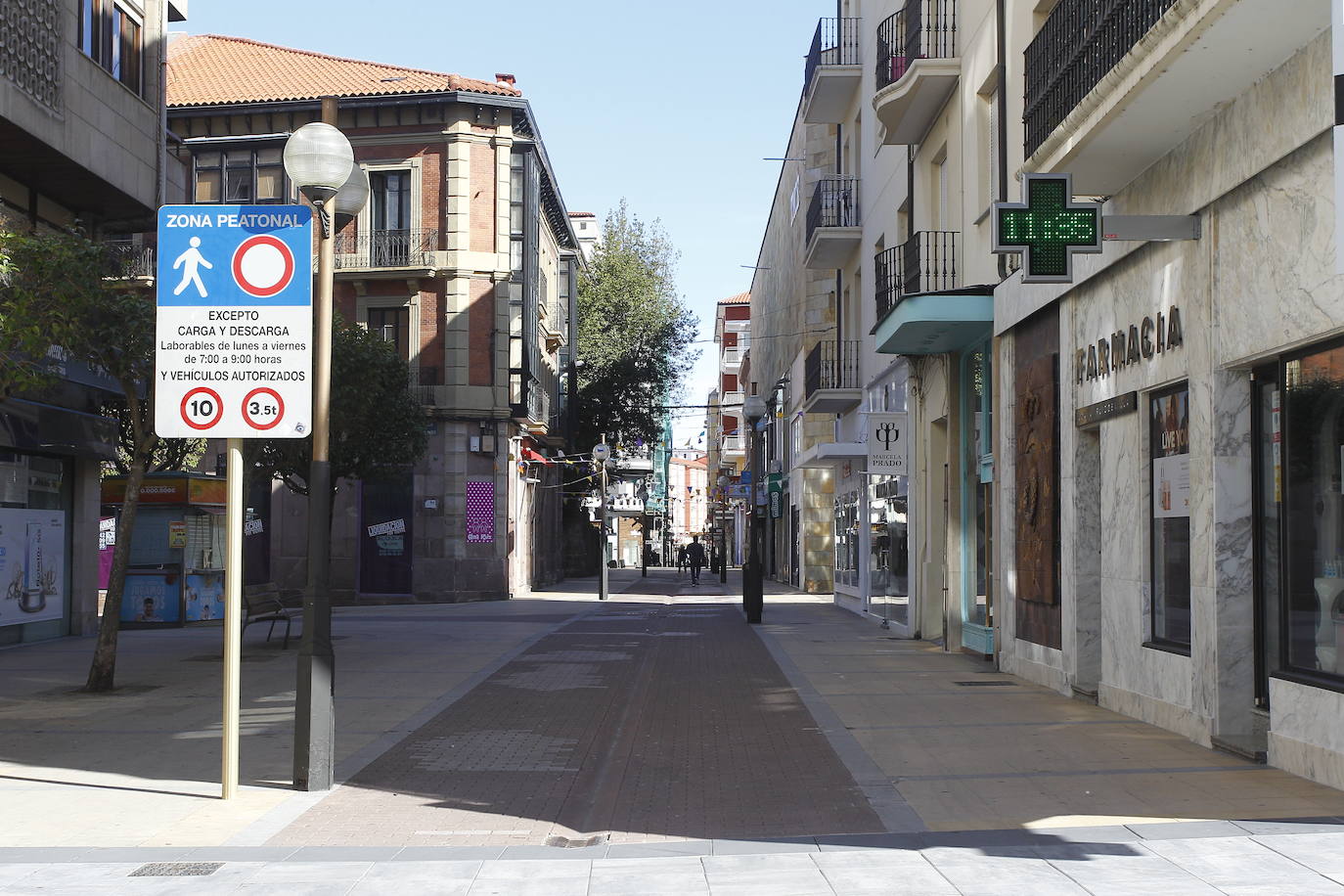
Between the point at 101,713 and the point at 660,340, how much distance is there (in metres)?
41.5

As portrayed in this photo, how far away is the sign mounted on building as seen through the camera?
2236cm

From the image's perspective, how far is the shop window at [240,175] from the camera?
37.3m

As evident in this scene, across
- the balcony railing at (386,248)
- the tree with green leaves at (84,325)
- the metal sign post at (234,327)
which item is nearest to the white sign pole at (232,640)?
the metal sign post at (234,327)

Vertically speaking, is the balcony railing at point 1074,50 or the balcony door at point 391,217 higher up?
the balcony door at point 391,217

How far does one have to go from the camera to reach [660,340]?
53250mm

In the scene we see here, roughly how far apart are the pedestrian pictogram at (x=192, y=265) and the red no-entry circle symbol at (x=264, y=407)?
0.69 metres

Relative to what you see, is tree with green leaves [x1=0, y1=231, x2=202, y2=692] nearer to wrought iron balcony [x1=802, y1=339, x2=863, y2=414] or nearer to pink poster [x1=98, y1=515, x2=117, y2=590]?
pink poster [x1=98, y1=515, x2=117, y2=590]

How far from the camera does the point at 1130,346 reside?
11.9 meters

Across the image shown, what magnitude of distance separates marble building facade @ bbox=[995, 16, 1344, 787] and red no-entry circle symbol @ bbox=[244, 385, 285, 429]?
19.3 feet

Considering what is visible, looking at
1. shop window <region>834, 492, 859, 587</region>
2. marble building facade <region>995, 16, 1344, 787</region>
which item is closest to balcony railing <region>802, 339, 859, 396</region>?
shop window <region>834, 492, 859, 587</region>

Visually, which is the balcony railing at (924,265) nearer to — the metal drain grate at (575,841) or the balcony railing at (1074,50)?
the balcony railing at (1074,50)

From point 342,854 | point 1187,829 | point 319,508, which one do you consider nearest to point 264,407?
point 319,508

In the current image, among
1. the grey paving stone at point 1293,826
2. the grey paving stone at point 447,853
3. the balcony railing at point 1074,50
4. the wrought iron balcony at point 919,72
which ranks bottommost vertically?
the grey paving stone at point 447,853

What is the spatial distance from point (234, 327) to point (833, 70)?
21.0 metres
